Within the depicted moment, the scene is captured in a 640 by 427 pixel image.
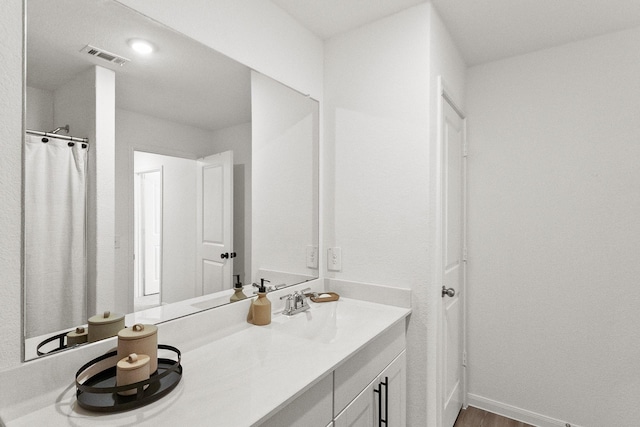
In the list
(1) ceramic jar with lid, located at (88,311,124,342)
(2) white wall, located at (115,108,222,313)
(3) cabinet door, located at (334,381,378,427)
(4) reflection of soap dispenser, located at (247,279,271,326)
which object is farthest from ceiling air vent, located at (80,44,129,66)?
(3) cabinet door, located at (334,381,378,427)

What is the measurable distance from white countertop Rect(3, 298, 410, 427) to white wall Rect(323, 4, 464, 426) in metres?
0.28

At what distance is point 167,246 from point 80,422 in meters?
0.62

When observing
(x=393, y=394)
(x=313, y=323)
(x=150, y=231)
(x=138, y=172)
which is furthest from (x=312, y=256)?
(x=138, y=172)

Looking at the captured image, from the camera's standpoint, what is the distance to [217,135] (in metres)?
1.41

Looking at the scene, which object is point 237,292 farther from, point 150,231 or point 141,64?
point 141,64

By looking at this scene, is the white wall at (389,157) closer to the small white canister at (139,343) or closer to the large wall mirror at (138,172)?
the large wall mirror at (138,172)

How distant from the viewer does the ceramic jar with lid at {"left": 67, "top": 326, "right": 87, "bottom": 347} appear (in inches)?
37.1

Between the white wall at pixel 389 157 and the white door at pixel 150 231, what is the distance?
0.98 meters

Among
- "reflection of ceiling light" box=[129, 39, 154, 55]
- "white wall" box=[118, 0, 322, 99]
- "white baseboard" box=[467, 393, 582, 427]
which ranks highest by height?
"white wall" box=[118, 0, 322, 99]

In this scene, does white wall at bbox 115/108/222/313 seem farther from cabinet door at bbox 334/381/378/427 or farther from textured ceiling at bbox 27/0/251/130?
cabinet door at bbox 334/381/378/427

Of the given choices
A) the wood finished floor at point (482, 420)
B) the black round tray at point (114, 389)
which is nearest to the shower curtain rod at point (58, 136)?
the black round tray at point (114, 389)

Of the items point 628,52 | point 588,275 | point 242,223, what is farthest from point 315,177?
point 628,52

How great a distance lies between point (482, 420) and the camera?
86.2 inches

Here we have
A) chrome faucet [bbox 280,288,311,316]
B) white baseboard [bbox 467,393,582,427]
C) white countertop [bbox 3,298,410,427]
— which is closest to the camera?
white countertop [bbox 3,298,410,427]
